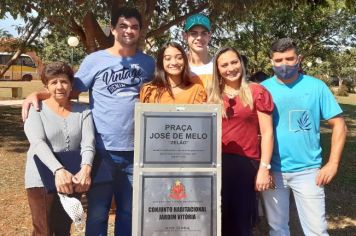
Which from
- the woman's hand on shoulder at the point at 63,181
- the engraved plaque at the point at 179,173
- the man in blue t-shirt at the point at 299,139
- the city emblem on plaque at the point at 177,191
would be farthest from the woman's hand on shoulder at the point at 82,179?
the man in blue t-shirt at the point at 299,139

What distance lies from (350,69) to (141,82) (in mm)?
52895

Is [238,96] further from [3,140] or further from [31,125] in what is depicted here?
[3,140]

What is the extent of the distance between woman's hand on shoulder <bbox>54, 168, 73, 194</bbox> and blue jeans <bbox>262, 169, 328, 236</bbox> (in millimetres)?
1439

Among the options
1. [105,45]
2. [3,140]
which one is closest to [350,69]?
[3,140]

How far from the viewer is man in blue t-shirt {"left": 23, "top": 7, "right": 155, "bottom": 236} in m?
3.77

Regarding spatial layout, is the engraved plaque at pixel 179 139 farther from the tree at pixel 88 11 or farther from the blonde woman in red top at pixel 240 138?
the tree at pixel 88 11

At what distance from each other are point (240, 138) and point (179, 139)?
1.42 ft

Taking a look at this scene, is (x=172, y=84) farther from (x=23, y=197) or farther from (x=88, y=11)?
(x=23, y=197)

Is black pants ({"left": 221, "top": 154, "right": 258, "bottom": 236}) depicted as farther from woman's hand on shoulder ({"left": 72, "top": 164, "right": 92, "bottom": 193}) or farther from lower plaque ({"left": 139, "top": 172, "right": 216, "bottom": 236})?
woman's hand on shoulder ({"left": 72, "top": 164, "right": 92, "bottom": 193})

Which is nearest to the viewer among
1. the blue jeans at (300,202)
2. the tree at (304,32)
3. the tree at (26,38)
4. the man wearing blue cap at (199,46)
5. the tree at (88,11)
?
the blue jeans at (300,202)

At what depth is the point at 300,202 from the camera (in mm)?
3793

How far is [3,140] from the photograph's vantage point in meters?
12.2

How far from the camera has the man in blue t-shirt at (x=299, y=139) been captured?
12.1 feet

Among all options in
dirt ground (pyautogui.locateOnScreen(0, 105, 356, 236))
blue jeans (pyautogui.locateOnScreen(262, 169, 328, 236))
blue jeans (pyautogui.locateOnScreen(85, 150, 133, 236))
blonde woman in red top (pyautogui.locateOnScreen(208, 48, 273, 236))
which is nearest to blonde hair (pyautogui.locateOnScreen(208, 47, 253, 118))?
blonde woman in red top (pyautogui.locateOnScreen(208, 48, 273, 236))
